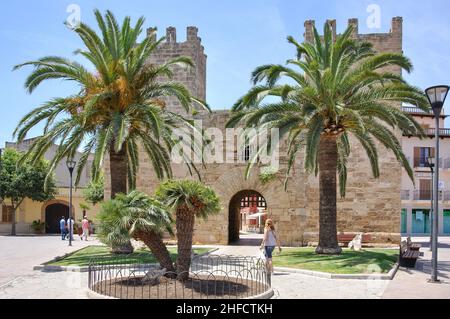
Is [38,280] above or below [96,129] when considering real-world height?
below

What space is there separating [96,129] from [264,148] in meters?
5.31

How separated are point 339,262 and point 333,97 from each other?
470 cm

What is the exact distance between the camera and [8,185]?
1271 inches

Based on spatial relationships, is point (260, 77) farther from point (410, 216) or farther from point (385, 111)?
point (410, 216)

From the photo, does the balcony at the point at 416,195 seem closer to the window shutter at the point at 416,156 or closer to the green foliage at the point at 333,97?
the window shutter at the point at 416,156

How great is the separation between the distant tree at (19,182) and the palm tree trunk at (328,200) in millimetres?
22607

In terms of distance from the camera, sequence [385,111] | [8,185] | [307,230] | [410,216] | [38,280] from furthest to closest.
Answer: [410,216]
[8,185]
[307,230]
[385,111]
[38,280]

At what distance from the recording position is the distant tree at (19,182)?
3231cm

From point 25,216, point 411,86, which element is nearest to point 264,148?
point 411,86

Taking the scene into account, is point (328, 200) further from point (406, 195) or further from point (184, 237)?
point (406, 195)

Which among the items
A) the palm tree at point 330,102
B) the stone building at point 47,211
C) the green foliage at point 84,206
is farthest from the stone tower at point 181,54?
the green foliage at point 84,206

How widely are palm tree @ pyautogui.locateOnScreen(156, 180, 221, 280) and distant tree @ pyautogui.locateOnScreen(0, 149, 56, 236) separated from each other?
81.5 feet

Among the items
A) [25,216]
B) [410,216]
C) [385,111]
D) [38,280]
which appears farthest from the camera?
[410,216]

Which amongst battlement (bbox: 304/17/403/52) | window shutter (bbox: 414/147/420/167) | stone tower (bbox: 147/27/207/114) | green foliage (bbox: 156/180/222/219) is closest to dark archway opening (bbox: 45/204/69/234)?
stone tower (bbox: 147/27/207/114)
